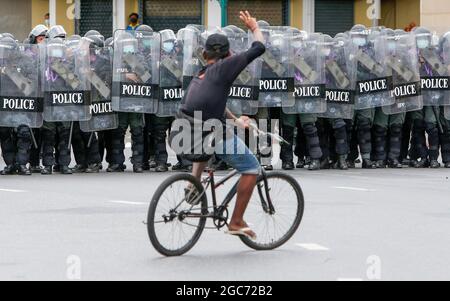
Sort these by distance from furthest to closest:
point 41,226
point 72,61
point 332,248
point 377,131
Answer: point 377,131
point 72,61
point 41,226
point 332,248

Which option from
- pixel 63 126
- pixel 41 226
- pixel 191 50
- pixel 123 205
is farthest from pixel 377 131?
pixel 41 226

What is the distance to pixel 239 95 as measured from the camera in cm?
1944

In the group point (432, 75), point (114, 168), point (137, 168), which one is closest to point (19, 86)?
point (114, 168)

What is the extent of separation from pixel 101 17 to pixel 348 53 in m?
18.0

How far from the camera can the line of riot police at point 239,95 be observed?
61.9 ft

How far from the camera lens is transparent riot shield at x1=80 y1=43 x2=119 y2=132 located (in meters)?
19.0

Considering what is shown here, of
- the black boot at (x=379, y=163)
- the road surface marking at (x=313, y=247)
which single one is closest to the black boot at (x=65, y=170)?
the black boot at (x=379, y=163)

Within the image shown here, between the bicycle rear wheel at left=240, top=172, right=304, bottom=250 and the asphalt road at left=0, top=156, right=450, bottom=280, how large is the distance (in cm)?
12

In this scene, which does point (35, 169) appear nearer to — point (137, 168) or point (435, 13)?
point (137, 168)

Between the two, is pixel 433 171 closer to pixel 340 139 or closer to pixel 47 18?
pixel 340 139

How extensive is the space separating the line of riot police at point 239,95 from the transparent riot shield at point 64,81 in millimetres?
13

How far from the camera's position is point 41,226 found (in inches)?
496

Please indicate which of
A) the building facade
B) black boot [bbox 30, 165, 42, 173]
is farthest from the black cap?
the building facade

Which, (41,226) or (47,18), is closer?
(41,226)
